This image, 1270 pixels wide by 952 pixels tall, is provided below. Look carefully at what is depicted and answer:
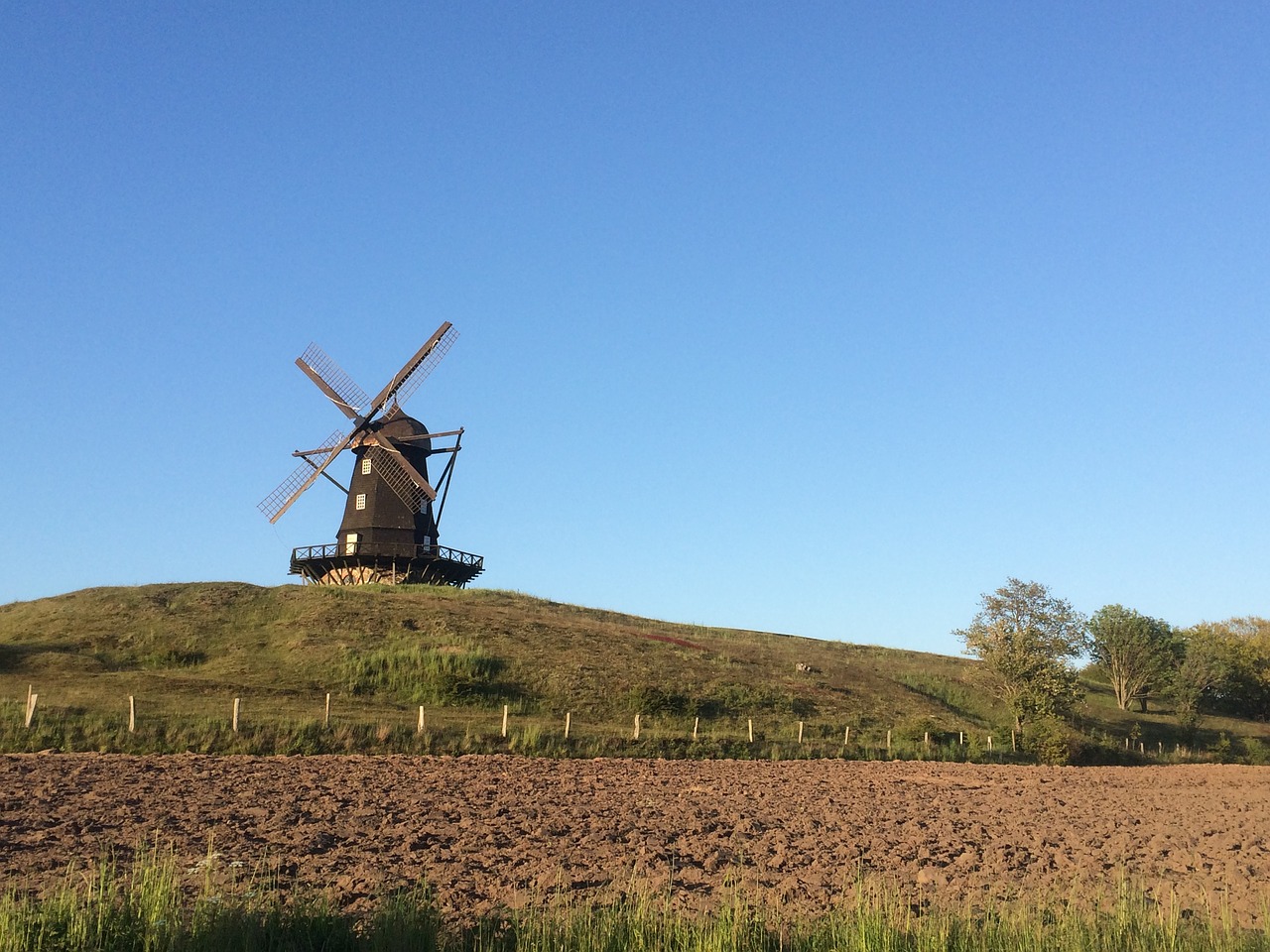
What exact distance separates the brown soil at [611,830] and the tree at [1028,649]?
62.6ft

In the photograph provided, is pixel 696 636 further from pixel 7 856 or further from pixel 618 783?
pixel 7 856

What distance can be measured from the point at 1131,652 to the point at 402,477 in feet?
172

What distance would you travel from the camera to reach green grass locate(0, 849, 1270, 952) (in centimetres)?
875

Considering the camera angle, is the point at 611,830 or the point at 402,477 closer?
the point at 611,830

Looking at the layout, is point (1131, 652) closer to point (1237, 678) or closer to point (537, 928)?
point (1237, 678)

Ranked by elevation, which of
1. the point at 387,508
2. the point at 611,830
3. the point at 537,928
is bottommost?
the point at 611,830

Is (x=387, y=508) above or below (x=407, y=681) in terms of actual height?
above

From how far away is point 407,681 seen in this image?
4172 cm

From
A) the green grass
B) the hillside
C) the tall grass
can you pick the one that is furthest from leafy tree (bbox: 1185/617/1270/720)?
the green grass

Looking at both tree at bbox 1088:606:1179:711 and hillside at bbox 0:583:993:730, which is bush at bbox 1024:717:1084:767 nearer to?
hillside at bbox 0:583:993:730

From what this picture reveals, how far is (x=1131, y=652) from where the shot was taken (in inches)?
2884

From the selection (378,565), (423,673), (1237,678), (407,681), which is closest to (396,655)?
(423,673)

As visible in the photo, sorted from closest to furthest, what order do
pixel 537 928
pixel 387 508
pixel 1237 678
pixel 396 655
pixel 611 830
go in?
pixel 537 928, pixel 611 830, pixel 396 655, pixel 387 508, pixel 1237 678

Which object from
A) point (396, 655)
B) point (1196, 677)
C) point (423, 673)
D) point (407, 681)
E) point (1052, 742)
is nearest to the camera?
point (407, 681)
